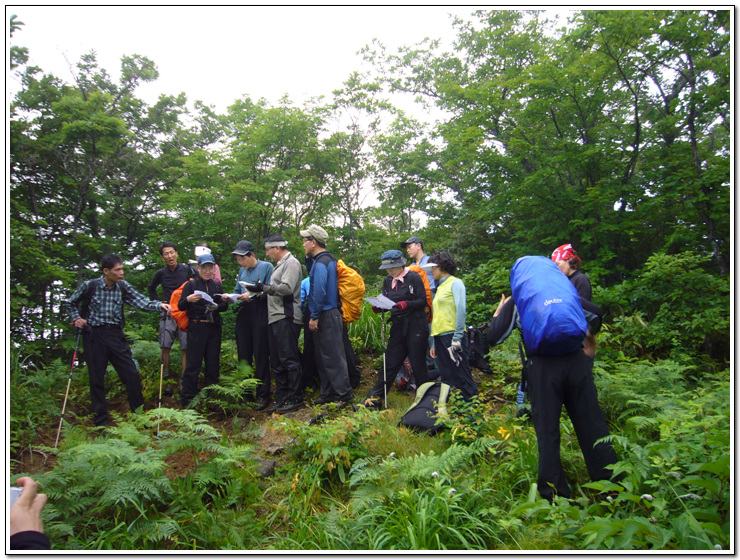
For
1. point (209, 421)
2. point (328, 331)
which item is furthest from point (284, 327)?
point (209, 421)

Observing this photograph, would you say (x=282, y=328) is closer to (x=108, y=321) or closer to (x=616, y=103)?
(x=108, y=321)

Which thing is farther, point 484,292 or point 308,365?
point 484,292

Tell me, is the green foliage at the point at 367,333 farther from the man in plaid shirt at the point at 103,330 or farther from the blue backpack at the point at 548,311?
the blue backpack at the point at 548,311

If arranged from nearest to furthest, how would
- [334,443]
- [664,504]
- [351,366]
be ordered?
[664,504] < [334,443] < [351,366]

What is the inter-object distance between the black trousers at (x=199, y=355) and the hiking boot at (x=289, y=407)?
1028 millimetres

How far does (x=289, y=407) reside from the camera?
5.30m

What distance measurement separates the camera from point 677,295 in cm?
595

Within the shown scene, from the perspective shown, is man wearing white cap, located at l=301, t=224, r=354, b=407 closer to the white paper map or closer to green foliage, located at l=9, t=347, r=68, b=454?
the white paper map

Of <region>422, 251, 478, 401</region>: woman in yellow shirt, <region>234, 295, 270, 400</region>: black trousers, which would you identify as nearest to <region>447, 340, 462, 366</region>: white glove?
<region>422, 251, 478, 401</region>: woman in yellow shirt

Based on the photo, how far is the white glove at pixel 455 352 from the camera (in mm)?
4504

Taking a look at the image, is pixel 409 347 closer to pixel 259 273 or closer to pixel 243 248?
pixel 259 273

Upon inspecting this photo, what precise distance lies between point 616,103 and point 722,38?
263cm

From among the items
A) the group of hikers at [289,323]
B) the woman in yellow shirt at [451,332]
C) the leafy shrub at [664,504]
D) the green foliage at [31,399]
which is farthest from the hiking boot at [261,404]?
the leafy shrub at [664,504]

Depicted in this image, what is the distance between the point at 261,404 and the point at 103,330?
7.17ft
